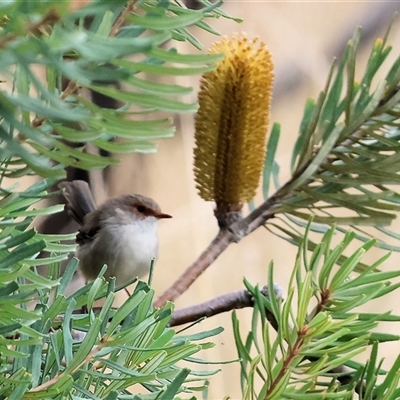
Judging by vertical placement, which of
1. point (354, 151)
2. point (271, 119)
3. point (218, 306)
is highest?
point (271, 119)

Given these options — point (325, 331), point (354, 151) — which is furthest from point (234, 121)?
point (325, 331)

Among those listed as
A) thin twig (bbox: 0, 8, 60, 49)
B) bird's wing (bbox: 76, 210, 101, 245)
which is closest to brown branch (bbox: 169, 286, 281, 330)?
thin twig (bbox: 0, 8, 60, 49)

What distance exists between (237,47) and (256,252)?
26.2 inches

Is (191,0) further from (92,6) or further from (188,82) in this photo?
(92,6)

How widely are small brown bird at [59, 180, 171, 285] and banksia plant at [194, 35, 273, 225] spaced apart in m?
0.54

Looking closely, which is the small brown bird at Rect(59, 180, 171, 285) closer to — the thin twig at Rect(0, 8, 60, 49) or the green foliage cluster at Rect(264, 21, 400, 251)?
the green foliage cluster at Rect(264, 21, 400, 251)

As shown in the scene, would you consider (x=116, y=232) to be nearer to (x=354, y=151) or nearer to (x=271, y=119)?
(x=271, y=119)

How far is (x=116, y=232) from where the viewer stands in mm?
1010

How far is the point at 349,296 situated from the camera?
25 cm

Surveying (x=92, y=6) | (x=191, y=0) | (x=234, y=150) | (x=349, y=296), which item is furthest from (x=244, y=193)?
(x=191, y=0)

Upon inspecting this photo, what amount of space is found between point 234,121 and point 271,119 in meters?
0.65

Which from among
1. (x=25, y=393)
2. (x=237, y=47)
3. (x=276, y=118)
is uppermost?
(x=276, y=118)

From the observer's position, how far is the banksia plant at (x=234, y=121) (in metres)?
0.40

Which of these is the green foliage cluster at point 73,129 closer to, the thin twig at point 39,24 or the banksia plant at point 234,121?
the thin twig at point 39,24
